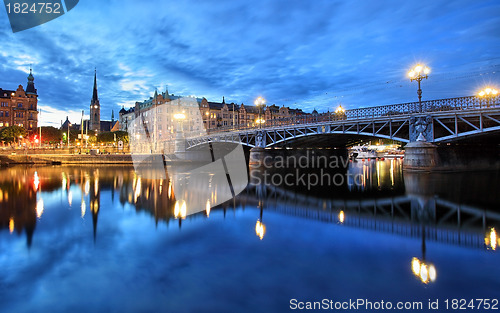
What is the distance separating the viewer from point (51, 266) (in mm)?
7855

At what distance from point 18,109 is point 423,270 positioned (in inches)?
5497

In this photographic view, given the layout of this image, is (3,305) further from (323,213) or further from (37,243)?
(323,213)

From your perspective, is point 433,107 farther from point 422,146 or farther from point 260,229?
point 260,229

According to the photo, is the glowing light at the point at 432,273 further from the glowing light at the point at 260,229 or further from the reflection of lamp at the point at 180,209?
the reflection of lamp at the point at 180,209

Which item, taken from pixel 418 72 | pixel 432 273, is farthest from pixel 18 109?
pixel 432 273

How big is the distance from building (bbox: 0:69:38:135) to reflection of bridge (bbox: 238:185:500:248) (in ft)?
415

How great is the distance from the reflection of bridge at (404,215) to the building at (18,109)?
415ft

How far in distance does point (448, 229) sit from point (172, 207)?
12.8 m

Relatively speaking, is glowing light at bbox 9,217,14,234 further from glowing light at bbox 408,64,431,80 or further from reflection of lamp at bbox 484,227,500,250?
glowing light at bbox 408,64,431,80

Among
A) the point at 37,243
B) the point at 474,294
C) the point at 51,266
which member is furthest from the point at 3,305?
the point at 474,294

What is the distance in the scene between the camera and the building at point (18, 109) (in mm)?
108250

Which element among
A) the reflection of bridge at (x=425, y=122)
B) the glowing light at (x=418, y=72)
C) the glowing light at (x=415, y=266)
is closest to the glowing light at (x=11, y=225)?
the glowing light at (x=415, y=266)

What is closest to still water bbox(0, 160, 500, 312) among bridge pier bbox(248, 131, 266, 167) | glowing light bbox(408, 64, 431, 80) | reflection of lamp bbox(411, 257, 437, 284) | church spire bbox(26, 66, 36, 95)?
reflection of lamp bbox(411, 257, 437, 284)

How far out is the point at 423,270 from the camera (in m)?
7.13
